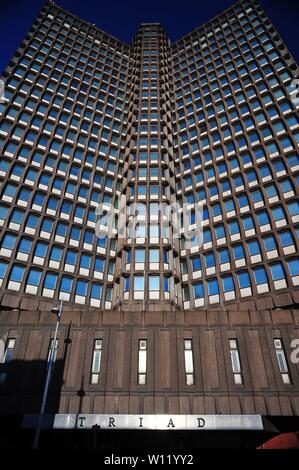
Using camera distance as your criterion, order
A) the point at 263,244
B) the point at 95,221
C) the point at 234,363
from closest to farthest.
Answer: the point at 234,363
the point at 263,244
the point at 95,221

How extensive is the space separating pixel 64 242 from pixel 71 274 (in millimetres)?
4129

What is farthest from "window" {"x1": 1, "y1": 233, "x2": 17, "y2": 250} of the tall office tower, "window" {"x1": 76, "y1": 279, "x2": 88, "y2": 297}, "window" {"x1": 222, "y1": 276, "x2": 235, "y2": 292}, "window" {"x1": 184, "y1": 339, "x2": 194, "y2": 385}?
"window" {"x1": 222, "y1": 276, "x2": 235, "y2": 292}

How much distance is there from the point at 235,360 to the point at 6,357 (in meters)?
16.9

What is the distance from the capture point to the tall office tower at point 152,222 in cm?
2406

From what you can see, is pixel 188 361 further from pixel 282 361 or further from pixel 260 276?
pixel 260 276

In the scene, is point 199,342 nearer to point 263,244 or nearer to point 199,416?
point 199,416

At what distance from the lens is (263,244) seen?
36.2 metres

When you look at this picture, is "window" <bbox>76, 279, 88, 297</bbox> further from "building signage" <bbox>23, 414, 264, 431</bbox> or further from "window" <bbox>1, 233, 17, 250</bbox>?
"building signage" <bbox>23, 414, 264, 431</bbox>

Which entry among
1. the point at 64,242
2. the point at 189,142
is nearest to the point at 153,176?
the point at 189,142

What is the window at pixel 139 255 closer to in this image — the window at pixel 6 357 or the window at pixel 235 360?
the window at pixel 235 360

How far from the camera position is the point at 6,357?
81.6 feet

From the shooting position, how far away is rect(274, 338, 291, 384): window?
23.8m

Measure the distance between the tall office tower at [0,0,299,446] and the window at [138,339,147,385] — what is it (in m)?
0.11

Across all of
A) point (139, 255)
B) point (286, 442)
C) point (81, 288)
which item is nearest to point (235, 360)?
point (286, 442)
